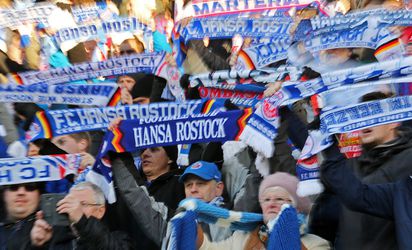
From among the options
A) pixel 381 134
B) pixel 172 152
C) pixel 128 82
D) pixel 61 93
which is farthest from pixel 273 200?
pixel 128 82

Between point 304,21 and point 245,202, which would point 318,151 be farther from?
point 304,21

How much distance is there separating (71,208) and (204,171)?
849mm

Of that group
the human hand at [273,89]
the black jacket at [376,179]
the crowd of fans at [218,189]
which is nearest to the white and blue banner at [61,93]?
the crowd of fans at [218,189]

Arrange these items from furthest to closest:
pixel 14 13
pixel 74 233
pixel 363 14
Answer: pixel 14 13
pixel 363 14
pixel 74 233

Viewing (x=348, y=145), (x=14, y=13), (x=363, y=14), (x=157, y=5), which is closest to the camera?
(x=348, y=145)

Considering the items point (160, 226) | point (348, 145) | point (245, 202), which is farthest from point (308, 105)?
point (160, 226)

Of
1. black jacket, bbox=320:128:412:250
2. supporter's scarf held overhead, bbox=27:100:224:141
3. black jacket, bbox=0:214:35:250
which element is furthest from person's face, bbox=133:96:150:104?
black jacket, bbox=320:128:412:250

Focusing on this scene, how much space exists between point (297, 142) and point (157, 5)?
5.27 meters

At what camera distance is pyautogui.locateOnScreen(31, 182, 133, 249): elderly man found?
4430mm

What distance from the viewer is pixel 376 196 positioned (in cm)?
381

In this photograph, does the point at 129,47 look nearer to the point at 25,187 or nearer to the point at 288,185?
the point at 25,187

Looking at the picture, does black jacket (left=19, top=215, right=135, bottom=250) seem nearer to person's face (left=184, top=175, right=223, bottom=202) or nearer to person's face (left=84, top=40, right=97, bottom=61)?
person's face (left=184, top=175, right=223, bottom=202)

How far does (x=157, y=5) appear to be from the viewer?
9469mm

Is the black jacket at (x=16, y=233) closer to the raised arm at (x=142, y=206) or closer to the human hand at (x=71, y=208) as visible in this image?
the human hand at (x=71, y=208)
